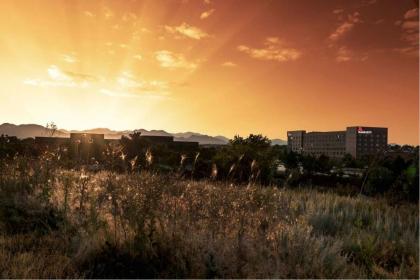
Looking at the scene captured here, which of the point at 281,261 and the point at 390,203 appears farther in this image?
the point at 390,203

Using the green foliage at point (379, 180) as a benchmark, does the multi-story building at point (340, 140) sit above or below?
above

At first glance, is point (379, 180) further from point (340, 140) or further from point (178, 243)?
point (340, 140)

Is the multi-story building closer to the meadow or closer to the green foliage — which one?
the green foliage

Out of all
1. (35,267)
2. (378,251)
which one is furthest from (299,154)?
(35,267)

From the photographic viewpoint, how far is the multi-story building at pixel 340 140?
7206 centimetres

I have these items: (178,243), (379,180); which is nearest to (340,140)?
(379,180)

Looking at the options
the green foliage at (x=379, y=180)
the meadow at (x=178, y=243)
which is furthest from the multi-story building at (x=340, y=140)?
the meadow at (x=178, y=243)

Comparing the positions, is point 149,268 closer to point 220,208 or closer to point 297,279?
point 220,208

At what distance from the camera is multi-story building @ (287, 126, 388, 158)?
236 feet

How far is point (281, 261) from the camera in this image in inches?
173

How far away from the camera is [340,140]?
261 ft

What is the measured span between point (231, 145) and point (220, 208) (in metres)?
9.77

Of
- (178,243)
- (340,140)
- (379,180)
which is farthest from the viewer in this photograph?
(340,140)

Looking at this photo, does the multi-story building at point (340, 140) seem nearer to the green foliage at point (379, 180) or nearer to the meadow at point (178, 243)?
the green foliage at point (379, 180)
